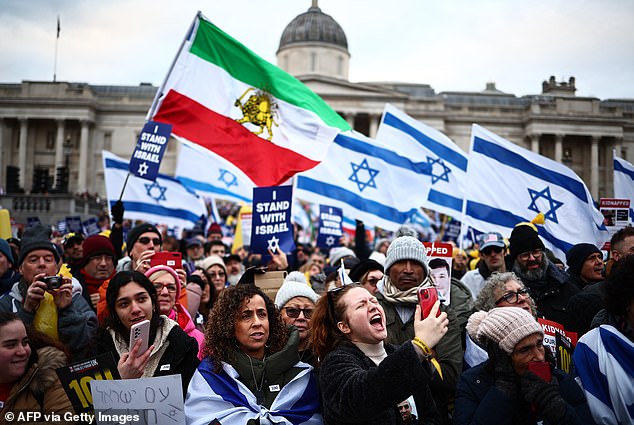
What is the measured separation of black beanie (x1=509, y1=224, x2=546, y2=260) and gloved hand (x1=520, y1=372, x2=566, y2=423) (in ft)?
8.31

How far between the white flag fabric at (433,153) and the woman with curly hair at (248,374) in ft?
25.0

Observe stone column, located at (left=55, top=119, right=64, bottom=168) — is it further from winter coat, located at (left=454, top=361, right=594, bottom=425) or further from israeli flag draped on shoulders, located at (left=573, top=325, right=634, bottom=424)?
israeli flag draped on shoulders, located at (left=573, top=325, right=634, bottom=424)

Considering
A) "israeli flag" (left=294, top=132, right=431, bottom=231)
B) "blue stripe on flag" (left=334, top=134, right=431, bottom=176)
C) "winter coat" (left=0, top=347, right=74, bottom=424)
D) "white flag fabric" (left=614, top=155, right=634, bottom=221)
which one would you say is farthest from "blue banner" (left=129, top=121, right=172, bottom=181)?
"white flag fabric" (left=614, top=155, right=634, bottom=221)

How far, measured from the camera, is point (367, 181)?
34.6ft

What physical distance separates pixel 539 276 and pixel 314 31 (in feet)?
196

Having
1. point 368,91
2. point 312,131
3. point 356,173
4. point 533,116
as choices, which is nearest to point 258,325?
point 312,131

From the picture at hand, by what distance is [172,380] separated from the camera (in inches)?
126

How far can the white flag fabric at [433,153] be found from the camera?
1098 cm

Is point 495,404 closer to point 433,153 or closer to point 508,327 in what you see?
point 508,327

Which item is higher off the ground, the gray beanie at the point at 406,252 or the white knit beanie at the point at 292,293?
the gray beanie at the point at 406,252

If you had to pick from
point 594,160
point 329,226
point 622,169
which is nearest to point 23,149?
point 594,160

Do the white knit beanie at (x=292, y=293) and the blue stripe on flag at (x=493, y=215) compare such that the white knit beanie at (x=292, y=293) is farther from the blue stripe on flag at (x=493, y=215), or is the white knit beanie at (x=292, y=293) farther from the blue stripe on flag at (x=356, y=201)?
the blue stripe on flag at (x=356, y=201)

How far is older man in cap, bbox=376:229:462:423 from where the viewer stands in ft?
A: 12.7

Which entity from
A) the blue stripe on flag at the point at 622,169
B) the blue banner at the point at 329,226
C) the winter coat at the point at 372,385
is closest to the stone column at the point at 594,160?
the blue banner at the point at 329,226
